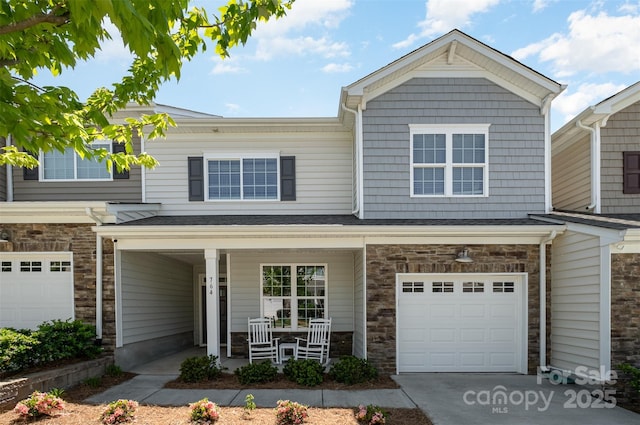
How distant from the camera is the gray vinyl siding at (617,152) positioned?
962 cm

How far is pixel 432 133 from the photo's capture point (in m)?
9.41

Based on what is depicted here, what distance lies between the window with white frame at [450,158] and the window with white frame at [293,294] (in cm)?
328

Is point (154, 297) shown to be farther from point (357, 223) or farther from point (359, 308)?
point (357, 223)

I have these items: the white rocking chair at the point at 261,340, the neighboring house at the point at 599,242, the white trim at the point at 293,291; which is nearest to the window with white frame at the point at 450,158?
the neighboring house at the point at 599,242

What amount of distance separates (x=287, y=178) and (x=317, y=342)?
3.85 metres

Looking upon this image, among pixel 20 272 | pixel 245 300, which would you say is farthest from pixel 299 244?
pixel 20 272

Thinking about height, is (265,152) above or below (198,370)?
above

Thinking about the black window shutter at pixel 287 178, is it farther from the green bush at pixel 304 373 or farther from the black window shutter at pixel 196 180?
the green bush at pixel 304 373

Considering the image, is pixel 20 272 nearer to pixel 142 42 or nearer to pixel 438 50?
pixel 142 42

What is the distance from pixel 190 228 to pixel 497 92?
6.95m

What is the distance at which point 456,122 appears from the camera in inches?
370

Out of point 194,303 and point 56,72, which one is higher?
point 56,72

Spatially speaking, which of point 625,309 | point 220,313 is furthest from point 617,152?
point 220,313

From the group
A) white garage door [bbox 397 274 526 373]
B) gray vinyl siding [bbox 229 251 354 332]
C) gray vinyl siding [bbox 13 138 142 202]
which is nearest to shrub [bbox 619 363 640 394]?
white garage door [bbox 397 274 526 373]
